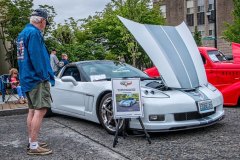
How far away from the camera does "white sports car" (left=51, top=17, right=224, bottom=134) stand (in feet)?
17.2

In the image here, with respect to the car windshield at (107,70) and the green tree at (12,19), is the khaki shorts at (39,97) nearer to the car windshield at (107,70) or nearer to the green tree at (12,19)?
the car windshield at (107,70)

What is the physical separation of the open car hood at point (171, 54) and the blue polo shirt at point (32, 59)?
180cm

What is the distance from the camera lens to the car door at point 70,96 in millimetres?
6457

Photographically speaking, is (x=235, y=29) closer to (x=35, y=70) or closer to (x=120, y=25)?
(x=120, y=25)

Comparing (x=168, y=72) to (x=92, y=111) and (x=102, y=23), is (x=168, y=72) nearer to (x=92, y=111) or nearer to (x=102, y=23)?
(x=92, y=111)

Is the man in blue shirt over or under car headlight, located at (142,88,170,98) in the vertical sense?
over

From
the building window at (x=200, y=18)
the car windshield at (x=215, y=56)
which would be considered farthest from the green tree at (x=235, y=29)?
the building window at (x=200, y=18)

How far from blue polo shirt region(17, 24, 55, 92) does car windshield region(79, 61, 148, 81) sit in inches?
73.5

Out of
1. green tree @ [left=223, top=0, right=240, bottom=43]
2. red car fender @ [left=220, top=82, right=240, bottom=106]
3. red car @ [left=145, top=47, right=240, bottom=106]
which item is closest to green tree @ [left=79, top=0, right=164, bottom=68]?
green tree @ [left=223, top=0, right=240, bottom=43]

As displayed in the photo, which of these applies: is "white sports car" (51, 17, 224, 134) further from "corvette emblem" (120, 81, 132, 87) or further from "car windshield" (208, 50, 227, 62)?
"car windshield" (208, 50, 227, 62)

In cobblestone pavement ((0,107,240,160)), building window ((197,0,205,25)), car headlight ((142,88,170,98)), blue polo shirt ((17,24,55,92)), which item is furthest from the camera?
building window ((197,0,205,25))

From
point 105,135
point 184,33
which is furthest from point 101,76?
point 184,33

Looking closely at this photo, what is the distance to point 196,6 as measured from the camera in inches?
1624

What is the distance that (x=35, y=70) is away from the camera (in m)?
4.62
